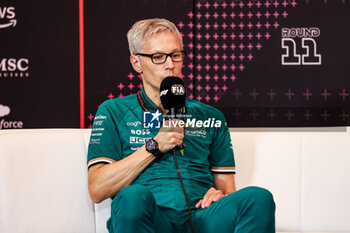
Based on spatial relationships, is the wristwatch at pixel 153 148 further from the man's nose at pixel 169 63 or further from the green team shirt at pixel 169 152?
the man's nose at pixel 169 63

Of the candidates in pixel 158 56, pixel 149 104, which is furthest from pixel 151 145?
pixel 158 56

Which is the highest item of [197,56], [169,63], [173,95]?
[197,56]

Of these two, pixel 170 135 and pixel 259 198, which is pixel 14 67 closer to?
pixel 170 135

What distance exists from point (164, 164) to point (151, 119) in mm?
216

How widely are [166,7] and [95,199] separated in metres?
1.47

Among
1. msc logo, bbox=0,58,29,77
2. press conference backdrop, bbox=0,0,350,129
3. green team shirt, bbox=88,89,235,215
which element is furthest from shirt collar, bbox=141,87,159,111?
msc logo, bbox=0,58,29,77

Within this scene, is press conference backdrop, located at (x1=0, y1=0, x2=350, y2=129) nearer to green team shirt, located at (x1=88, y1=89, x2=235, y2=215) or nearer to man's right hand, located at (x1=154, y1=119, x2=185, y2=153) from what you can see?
green team shirt, located at (x1=88, y1=89, x2=235, y2=215)

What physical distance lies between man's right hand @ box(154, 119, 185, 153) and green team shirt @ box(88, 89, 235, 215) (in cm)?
17

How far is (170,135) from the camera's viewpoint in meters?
1.66

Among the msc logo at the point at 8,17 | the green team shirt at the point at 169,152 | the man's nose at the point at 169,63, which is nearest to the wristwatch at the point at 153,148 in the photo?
the green team shirt at the point at 169,152

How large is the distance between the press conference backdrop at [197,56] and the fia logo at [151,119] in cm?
86

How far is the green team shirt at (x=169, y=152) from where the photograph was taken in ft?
5.84

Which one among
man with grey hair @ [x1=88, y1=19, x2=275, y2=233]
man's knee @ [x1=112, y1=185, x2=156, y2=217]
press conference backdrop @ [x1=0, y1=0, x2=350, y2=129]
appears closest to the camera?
man's knee @ [x1=112, y1=185, x2=156, y2=217]

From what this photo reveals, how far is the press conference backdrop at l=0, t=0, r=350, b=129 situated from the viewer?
8.98 feet
